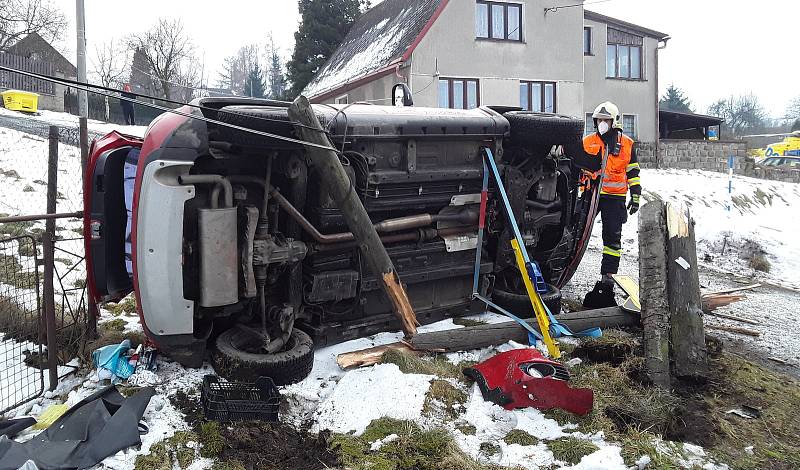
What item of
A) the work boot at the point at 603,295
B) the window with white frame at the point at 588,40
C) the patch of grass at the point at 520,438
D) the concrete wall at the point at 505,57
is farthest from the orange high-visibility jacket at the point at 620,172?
the window with white frame at the point at 588,40

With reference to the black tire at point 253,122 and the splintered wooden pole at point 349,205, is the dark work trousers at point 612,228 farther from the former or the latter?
the black tire at point 253,122

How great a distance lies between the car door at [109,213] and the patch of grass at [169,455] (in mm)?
1565

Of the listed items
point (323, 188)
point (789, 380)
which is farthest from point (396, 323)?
point (789, 380)

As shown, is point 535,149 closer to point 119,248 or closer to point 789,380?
point 789,380

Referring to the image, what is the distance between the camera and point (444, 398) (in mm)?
3820

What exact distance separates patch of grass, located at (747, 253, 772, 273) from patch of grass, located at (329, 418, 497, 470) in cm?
839

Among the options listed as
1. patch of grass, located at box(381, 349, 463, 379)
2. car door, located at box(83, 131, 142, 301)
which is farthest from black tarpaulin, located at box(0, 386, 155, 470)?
patch of grass, located at box(381, 349, 463, 379)

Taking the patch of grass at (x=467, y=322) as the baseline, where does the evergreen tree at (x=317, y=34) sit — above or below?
above

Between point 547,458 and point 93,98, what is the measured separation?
1073 inches

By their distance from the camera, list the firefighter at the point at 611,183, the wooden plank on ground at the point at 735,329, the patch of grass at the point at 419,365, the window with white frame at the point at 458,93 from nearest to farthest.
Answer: the patch of grass at the point at 419,365
the wooden plank on ground at the point at 735,329
the firefighter at the point at 611,183
the window with white frame at the point at 458,93

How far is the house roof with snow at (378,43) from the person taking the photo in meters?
18.0

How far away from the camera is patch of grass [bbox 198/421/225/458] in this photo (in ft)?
10.4

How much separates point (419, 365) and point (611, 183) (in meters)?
3.19

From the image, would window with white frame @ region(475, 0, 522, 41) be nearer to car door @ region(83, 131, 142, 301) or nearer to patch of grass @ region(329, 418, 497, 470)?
car door @ region(83, 131, 142, 301)
